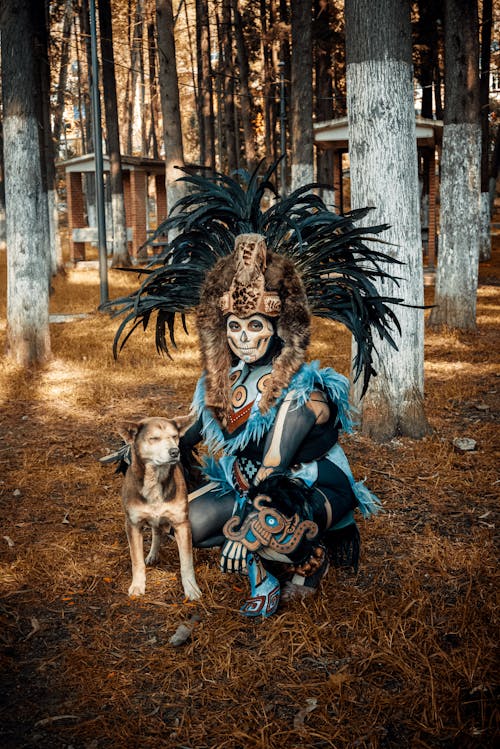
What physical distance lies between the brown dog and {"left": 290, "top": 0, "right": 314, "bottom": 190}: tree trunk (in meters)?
11.1

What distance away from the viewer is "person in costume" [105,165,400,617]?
3.46m

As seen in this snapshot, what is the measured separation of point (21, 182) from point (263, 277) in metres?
6.26

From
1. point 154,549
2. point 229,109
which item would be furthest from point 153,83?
point 154,549

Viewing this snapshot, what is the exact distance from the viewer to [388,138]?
5.68 metres

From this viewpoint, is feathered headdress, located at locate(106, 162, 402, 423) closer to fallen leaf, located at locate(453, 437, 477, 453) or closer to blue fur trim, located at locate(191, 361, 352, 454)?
blue fur trim, located at locate(191, 361, 352, 454)

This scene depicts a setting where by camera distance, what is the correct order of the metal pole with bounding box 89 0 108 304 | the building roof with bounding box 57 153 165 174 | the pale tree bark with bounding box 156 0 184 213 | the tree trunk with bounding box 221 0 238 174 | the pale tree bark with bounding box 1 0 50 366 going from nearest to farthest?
the pale tree bark with bounding box 1 0 50 366 < the metal pole with bounding box 89 0 108 304 < the pale tree bark with bounding box 156 0 184 213 < the tree trunk with bounding box 221 0 238 174 < the building roof with bounding box 57 153 165 174

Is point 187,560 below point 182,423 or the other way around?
below

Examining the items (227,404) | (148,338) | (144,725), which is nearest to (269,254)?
(227,404)

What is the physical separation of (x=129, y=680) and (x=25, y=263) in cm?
665

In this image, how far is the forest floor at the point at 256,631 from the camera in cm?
279

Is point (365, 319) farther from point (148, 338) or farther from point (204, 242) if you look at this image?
point (148, 338)

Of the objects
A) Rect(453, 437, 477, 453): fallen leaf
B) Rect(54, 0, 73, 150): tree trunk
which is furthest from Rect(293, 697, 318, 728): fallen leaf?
Rect(54, 0, 73, 150): tree trunk

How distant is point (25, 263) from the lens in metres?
8.80

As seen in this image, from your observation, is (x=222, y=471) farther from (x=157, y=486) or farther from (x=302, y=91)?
(x=302, y=91)
